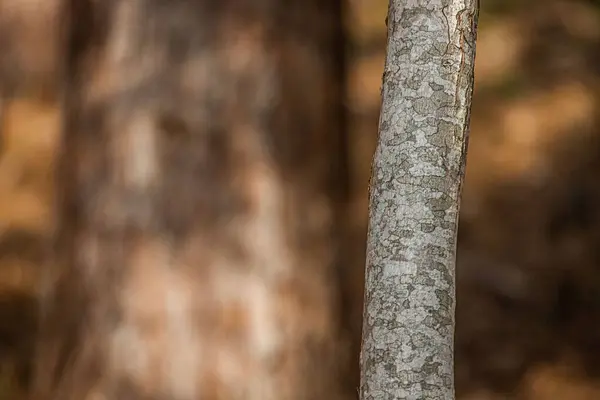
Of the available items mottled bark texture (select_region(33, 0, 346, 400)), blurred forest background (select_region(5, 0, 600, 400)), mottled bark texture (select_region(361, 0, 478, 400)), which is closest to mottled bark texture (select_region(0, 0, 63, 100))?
blurred forest background (select_region(5, 0, 600, 400))

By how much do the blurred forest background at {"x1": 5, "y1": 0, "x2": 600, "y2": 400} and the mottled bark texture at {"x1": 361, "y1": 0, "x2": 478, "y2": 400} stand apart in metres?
2.08

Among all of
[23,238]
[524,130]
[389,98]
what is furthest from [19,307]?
[389,98]

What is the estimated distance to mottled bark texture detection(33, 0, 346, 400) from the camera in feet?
4.88

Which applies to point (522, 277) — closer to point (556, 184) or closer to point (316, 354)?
point (556, 184)

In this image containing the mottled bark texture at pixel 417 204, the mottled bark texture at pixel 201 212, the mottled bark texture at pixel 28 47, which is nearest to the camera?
the mottled bark texture at pixel 417 204

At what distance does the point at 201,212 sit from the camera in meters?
1.50

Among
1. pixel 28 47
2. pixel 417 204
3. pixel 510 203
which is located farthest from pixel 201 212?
pixel 28 47

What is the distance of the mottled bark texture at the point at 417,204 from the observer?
0.61 meters

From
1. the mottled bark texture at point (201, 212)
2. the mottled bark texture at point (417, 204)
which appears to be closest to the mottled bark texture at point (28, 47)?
the mottled bark texture at point (201, 212)

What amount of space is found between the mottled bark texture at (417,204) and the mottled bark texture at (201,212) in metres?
0.88

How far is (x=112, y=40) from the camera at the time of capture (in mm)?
1562

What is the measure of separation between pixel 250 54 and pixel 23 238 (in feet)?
5.92

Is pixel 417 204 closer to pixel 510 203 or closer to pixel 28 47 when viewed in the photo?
pixel 510 203

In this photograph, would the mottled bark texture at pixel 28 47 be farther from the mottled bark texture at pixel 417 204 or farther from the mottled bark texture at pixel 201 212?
the mottled bark texture at pixel 417 204
